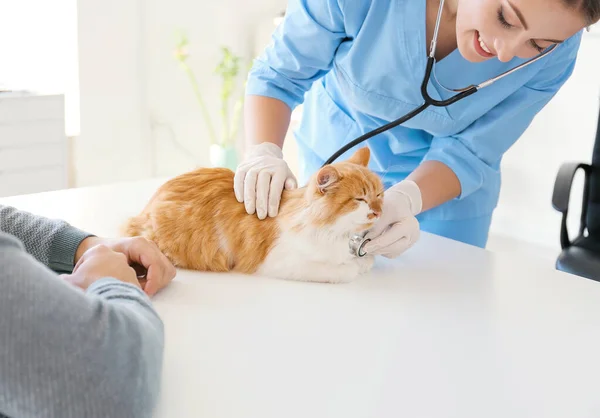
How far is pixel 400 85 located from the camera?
1387 millimetres

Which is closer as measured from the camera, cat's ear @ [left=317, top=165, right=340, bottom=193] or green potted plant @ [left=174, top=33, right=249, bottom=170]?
cat's ear @ [left=317, top=165, right=340, bottom=193]

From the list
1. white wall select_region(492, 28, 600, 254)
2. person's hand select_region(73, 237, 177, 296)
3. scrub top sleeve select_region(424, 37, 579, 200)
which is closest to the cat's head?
person's hand select_region(73, 237, 177, 296)

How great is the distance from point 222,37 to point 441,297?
294 centimetres

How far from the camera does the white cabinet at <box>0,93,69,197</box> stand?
285cm

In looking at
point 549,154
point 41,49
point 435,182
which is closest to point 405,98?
point 435,182

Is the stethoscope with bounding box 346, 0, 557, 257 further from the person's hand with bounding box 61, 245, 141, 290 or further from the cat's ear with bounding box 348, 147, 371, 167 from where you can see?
the person's hand with bounding box 61, 245, 141, 290

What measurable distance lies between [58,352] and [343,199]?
592 mm

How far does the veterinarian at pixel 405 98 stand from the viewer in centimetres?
129

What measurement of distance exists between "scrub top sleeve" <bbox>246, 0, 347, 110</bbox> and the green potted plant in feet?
6.53

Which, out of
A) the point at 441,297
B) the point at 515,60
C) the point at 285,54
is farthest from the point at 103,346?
the point at 515,60

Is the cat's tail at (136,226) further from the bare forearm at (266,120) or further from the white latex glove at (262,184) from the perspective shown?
the bare forearm at (266,120)

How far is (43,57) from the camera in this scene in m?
3.28

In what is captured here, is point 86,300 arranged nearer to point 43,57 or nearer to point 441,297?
point 441,297

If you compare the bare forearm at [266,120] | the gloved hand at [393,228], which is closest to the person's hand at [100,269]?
the gloved hand at [393,228]
